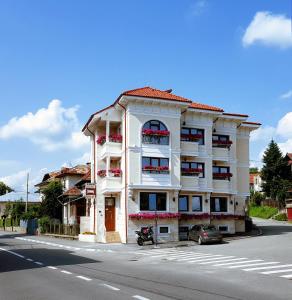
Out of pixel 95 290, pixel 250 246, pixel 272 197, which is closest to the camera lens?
pixel 95 290

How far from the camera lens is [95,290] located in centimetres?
1270

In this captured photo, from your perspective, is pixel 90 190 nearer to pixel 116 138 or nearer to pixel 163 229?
pixel 116 138

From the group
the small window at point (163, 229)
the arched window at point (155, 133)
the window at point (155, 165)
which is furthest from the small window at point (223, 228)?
the arched window at point (155, 133)

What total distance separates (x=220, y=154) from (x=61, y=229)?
64.2 feet

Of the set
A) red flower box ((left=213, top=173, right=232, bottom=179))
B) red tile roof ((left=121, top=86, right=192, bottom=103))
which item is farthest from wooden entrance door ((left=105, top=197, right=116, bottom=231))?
red tile roof ((left=121, top=86, right=192, bottom=103))

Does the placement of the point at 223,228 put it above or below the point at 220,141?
below

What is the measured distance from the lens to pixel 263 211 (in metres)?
77.7

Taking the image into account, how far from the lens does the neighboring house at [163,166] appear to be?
37031mm

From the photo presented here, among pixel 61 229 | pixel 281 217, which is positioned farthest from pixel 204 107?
pixel 281 217

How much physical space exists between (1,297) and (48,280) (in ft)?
11.3

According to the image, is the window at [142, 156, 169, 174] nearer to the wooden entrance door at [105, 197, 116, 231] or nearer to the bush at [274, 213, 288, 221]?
the wooden entrance door at [105, 197, 116, 231]

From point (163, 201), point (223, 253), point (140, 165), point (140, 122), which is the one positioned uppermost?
point (140, 122)

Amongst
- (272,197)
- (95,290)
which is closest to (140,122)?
(95,290)

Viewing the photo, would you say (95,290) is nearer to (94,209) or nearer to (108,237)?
(108,237)
